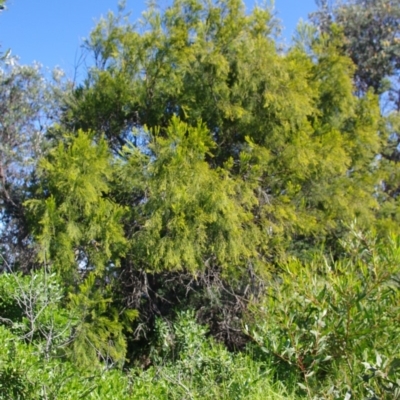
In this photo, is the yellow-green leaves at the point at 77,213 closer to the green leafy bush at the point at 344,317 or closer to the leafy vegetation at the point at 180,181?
the leafy vegetation at the point at 180,181

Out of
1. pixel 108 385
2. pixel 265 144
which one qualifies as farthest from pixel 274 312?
pixel 265 144

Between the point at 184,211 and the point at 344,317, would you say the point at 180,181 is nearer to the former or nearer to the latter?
the point at 184,211

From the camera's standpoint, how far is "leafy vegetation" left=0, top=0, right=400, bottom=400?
6.21 meters

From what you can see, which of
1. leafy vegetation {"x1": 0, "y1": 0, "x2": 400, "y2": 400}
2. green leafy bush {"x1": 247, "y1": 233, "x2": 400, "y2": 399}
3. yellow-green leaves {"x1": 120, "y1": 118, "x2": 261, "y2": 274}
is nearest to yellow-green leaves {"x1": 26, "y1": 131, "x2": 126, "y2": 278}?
leafy vegetation {"x1": 0, "y1": 0, "x2": 400, "y2": 400}

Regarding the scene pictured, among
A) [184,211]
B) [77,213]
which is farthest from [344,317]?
[77,213]

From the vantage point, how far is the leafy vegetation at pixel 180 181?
20.4 feet

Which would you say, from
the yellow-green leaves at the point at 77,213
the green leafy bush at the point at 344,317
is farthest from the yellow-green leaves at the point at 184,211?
the green leafy bush at the point at 344,317

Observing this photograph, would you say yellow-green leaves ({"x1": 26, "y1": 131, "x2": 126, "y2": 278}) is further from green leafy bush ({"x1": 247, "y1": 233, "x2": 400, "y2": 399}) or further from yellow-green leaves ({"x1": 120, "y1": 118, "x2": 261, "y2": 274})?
green leafy bush ({"x1": 247, "y1": 233, "x2": 400, "y2": 399})

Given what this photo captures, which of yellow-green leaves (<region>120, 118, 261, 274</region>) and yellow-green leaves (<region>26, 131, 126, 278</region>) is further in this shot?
yellow-green leaves (<region>26, 131, 126, 278</region>)

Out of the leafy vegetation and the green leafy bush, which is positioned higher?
the leafy vegetation

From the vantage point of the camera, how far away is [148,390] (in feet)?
14.3

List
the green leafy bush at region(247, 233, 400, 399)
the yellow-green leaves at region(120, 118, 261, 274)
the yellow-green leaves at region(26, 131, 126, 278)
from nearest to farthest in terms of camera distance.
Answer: the green leafy bush at region(247, 233, 400, 399)
the yellow-green leaves at region(120, 118, 261, 274)
the yellow-green leaves at region(26, 131, 126, 278)

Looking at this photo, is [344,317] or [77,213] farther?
[77,213]

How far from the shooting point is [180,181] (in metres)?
6.25
